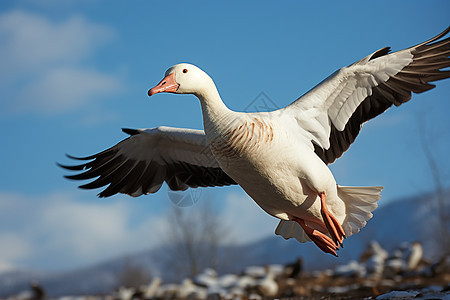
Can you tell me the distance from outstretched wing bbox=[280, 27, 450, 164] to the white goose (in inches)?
0.4

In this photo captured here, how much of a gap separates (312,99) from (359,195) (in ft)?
4.20

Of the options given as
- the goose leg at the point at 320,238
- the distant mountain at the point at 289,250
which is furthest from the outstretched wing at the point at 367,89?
the distant mountain at the point at 289,250

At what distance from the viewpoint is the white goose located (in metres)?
4.73

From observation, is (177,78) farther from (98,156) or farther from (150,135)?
(98,156)

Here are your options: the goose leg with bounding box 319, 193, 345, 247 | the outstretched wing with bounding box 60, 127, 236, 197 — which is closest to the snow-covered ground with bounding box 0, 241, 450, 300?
the outstretched wing with bounding box 60, 127, 236, 197

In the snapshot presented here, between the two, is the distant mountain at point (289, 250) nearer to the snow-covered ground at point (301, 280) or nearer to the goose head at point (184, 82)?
the snow-covered ground at point (301, 280)

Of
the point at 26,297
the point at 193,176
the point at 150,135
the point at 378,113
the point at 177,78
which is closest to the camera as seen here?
the point at 177,78

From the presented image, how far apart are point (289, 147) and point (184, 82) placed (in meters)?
1.21

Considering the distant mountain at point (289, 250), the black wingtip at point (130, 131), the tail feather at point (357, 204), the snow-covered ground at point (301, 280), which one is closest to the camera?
the tail feather at point (357, 204)

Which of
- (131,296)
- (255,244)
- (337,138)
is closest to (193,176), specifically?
(337,138)

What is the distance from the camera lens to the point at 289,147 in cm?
483

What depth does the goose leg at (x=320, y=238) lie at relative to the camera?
17.7 ft

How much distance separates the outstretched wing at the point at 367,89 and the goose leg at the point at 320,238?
903 mm

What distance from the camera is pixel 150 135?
6.08m
